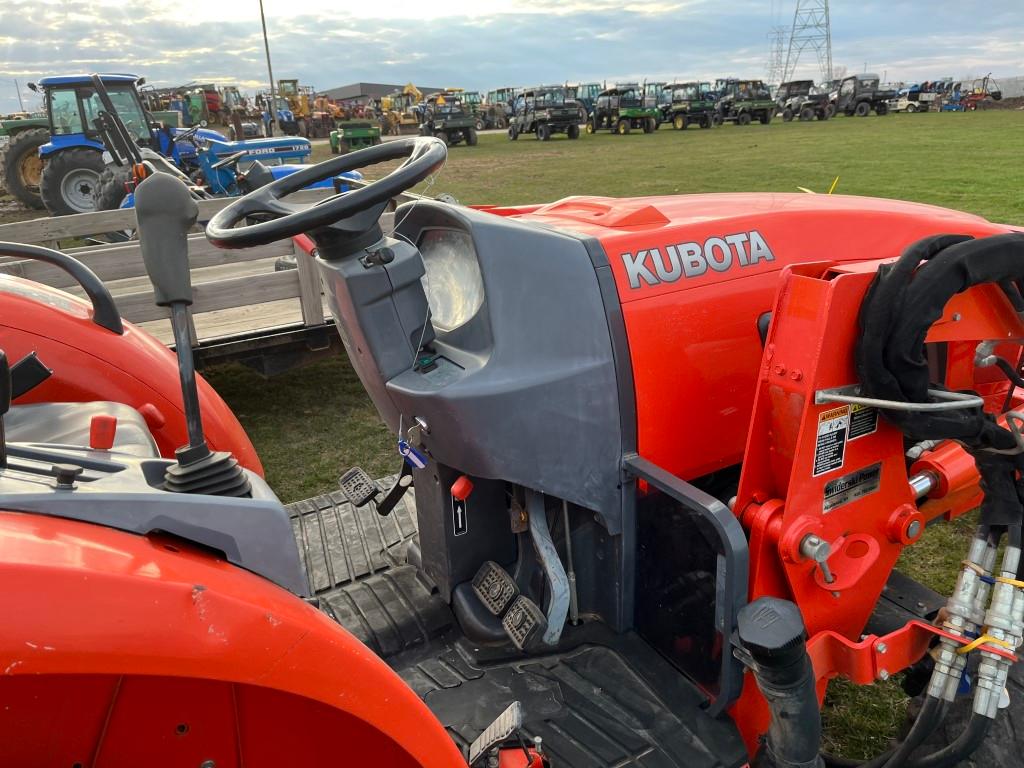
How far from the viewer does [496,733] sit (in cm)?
151

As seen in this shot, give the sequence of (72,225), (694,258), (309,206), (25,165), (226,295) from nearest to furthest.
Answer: (309,206)
(694,258)
(226,295)
(72,225)
(25,165)

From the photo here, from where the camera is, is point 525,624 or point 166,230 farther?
point 525,624

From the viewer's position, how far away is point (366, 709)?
1.04 m

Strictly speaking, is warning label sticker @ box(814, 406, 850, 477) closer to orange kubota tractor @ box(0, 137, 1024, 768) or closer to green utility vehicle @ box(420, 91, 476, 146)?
orange kubota tractor @ box(0, 137, 1024, 768)

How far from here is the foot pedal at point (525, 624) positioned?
5.96 feet

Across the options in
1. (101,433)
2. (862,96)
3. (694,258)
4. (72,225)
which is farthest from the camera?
(862,96)

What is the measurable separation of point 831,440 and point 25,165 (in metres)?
15.2

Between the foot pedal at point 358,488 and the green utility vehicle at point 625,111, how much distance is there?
1148 inches

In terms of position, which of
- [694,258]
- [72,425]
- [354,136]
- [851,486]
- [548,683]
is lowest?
[548,683]

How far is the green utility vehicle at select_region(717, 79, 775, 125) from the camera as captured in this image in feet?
104

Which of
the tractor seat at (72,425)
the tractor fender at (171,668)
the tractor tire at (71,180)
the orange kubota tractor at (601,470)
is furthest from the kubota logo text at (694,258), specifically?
the tractor tire at (71,180)

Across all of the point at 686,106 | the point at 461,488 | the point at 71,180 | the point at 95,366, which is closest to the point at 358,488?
the point at 461,488

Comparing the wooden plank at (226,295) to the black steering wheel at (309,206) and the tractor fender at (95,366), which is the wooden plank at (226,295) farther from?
the black steering wheel at (309,206)

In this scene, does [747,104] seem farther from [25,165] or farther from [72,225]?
[72,225]
